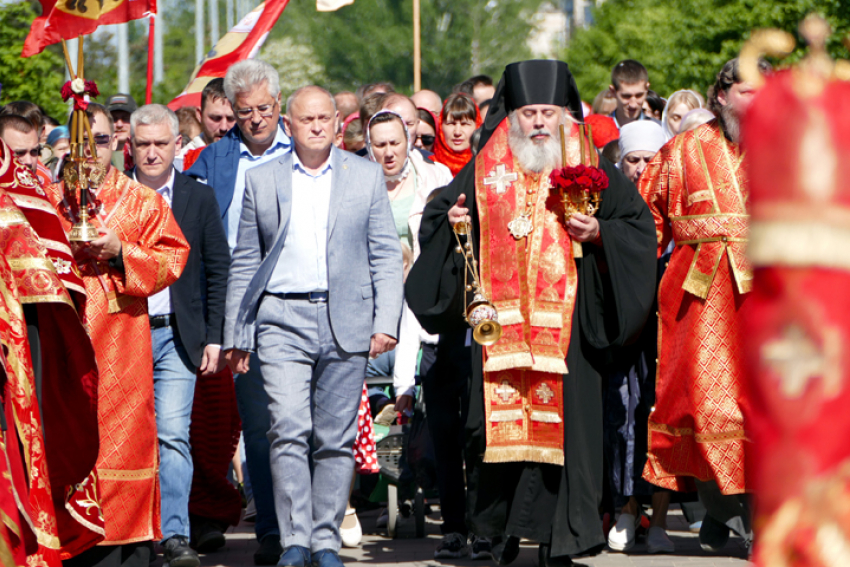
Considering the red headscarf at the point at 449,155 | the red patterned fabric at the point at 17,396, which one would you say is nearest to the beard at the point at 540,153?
the red headscarf at the point at 449,155

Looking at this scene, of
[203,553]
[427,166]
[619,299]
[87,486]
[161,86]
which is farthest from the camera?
[161,86]

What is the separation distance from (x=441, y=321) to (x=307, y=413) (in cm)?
86

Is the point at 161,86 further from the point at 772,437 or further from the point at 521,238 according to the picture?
the point at 772,437

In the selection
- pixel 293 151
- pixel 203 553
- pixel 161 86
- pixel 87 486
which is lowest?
pixel 203 553

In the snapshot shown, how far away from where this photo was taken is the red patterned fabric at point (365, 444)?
7.57 meters

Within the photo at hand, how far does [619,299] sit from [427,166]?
7.49 ft

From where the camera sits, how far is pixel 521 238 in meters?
6.74

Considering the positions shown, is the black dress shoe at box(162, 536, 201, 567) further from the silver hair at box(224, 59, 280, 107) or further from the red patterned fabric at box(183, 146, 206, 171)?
the red patterned fabric at box(183, 146, 206, 171)

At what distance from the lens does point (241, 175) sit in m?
7.77

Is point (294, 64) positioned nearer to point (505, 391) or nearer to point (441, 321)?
point (441, 321)

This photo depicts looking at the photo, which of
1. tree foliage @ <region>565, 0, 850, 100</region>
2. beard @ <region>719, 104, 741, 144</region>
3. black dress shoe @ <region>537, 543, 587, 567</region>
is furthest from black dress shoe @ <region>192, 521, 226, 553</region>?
tree foliage @ <region>565, 0, 850, 100</region>

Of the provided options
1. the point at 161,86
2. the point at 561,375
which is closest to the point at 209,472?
the point at 561,375

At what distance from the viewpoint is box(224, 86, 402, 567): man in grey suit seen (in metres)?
6.55

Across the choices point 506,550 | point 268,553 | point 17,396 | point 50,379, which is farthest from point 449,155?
point 17,396
